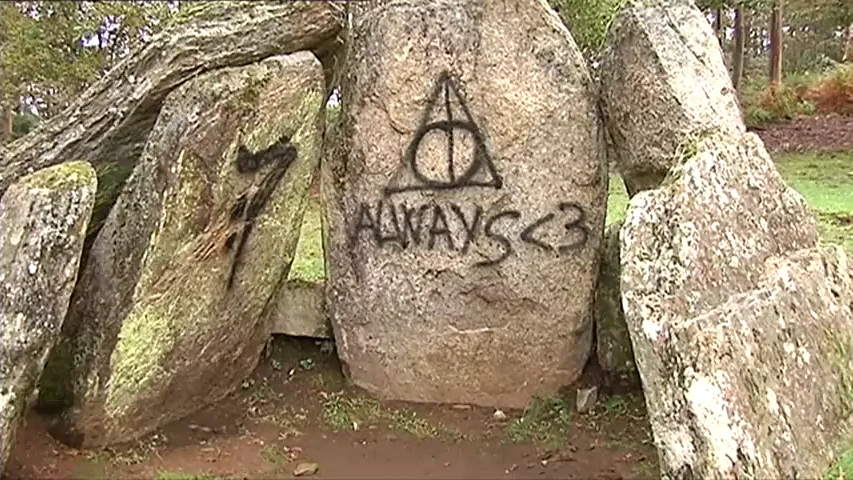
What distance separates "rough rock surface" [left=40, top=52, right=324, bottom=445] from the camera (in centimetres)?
536

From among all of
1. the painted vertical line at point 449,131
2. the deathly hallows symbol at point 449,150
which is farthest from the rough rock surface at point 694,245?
the painted vertical line at point 449,131

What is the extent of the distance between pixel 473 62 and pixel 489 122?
38cm

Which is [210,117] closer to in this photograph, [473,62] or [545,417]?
[473,62]

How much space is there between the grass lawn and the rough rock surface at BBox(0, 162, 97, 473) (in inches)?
89.8

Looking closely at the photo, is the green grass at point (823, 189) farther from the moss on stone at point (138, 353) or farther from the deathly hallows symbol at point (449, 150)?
the moss on stone at point (138, 353)

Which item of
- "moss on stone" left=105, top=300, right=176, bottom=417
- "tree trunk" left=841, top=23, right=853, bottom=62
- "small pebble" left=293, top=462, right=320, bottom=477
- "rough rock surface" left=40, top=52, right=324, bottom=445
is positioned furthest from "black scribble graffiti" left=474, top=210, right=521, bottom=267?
"tree trunk" left=841, top=23, right=853, bottom=62

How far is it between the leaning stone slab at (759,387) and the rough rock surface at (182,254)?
2751 millimetres

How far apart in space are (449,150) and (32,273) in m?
2.68

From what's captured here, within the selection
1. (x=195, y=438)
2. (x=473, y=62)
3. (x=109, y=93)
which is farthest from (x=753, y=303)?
(x=109, y=93)

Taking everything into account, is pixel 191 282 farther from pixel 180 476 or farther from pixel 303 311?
pixel 303 311

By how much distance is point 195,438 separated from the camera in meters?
5.81

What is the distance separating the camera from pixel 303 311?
680cm

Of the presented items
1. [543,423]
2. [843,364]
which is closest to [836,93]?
[543,423]

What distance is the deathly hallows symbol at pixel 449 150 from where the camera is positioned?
6.35 meters
